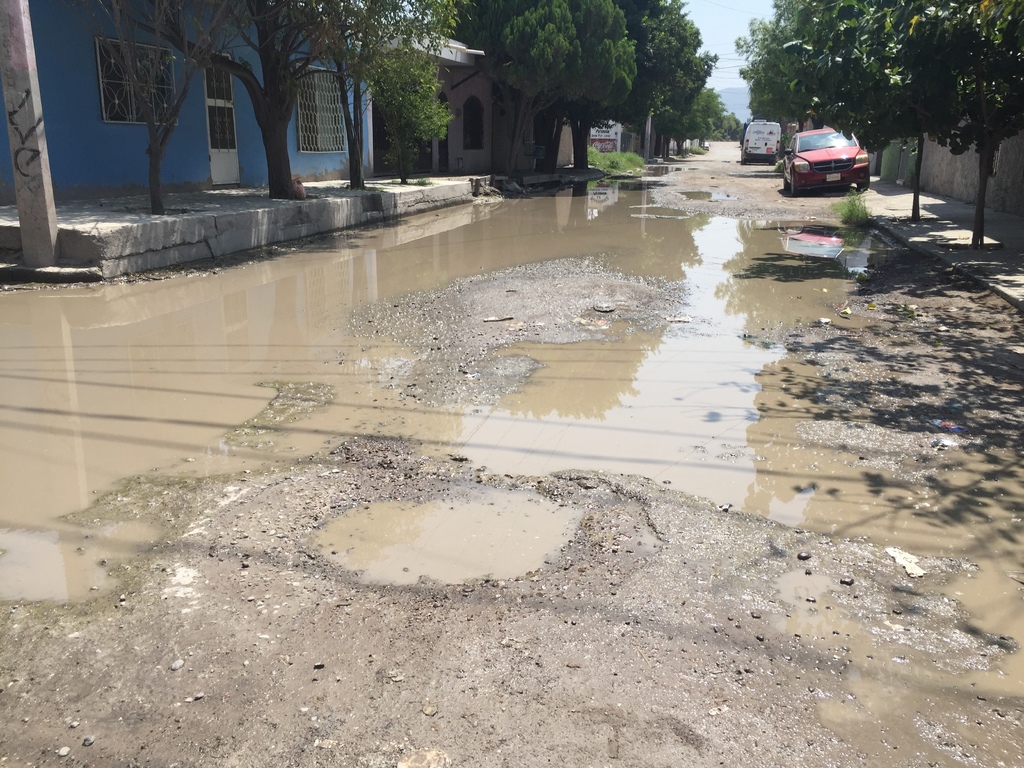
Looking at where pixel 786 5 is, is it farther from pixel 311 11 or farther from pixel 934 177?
pixel 311 11

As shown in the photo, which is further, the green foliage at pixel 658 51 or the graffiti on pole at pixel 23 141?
the green foliage at pixel 658 51

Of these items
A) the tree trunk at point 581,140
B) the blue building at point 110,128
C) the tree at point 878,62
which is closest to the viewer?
the tree at point 878,62

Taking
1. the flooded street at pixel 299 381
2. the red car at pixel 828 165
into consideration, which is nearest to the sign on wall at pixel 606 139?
the red car at pixel 828 165

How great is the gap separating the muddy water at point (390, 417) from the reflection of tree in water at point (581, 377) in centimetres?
2

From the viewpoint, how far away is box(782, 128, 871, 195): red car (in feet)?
69.1

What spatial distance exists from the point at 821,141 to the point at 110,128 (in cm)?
1743

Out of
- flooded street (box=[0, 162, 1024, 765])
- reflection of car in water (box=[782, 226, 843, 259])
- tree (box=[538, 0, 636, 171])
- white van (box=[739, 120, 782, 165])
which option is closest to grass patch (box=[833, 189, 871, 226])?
reflection of car in water (box=[782, 226, 843, 259])

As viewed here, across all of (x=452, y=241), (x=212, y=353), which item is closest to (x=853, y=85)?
(x=452, y=241)

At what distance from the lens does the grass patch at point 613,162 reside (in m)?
37.5

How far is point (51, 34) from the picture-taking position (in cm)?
1212

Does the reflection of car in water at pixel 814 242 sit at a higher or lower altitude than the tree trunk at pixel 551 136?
lower

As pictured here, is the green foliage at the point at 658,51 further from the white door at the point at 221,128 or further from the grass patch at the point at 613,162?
the white door at the point at 221,128

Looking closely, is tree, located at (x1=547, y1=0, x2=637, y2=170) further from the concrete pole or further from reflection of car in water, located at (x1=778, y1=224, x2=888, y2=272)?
the concrete pole

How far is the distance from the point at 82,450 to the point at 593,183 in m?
25.2
